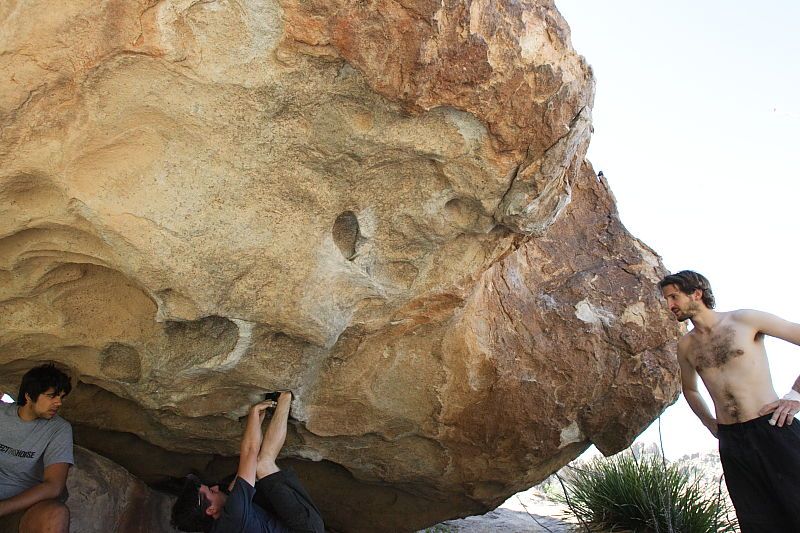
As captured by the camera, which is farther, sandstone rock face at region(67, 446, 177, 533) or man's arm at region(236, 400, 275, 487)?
sandstone rock face at region(67, 446, 177, 533)

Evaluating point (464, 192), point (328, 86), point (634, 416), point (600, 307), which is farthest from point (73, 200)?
point (634, 416)

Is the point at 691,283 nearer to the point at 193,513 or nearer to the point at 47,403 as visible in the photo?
the point at 193,513

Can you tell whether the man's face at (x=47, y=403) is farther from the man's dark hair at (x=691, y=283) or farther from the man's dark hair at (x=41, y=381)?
the man's dark hair at (x=691, y=283)

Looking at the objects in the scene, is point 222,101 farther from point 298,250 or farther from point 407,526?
point 407,526

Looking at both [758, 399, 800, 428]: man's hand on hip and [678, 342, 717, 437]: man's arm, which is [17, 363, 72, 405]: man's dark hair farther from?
[758, 399, 800, 428]: man's hand on hip

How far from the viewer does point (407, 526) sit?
538cm

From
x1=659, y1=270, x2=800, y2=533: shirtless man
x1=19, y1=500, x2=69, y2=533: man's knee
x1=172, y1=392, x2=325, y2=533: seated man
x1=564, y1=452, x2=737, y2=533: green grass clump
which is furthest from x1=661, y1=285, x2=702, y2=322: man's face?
x1=19, y1=500, x2=69, y2=533: man's knee

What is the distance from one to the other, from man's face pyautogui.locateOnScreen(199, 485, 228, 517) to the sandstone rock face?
2.54 ft

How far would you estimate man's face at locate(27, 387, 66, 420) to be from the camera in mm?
3730

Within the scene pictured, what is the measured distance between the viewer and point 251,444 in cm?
381

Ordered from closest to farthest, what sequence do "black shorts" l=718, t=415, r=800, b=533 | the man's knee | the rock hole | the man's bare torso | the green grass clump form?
the rock hole < the man's knee < "black shorts" l=718, t=415, r=800, b=533 < the man's bare torso < the green grass clump

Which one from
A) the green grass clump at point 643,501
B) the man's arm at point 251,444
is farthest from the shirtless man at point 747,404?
the man's arm at point 251,444

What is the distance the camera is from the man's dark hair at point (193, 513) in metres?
3.76

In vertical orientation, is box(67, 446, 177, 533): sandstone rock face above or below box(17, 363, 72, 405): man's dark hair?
below
